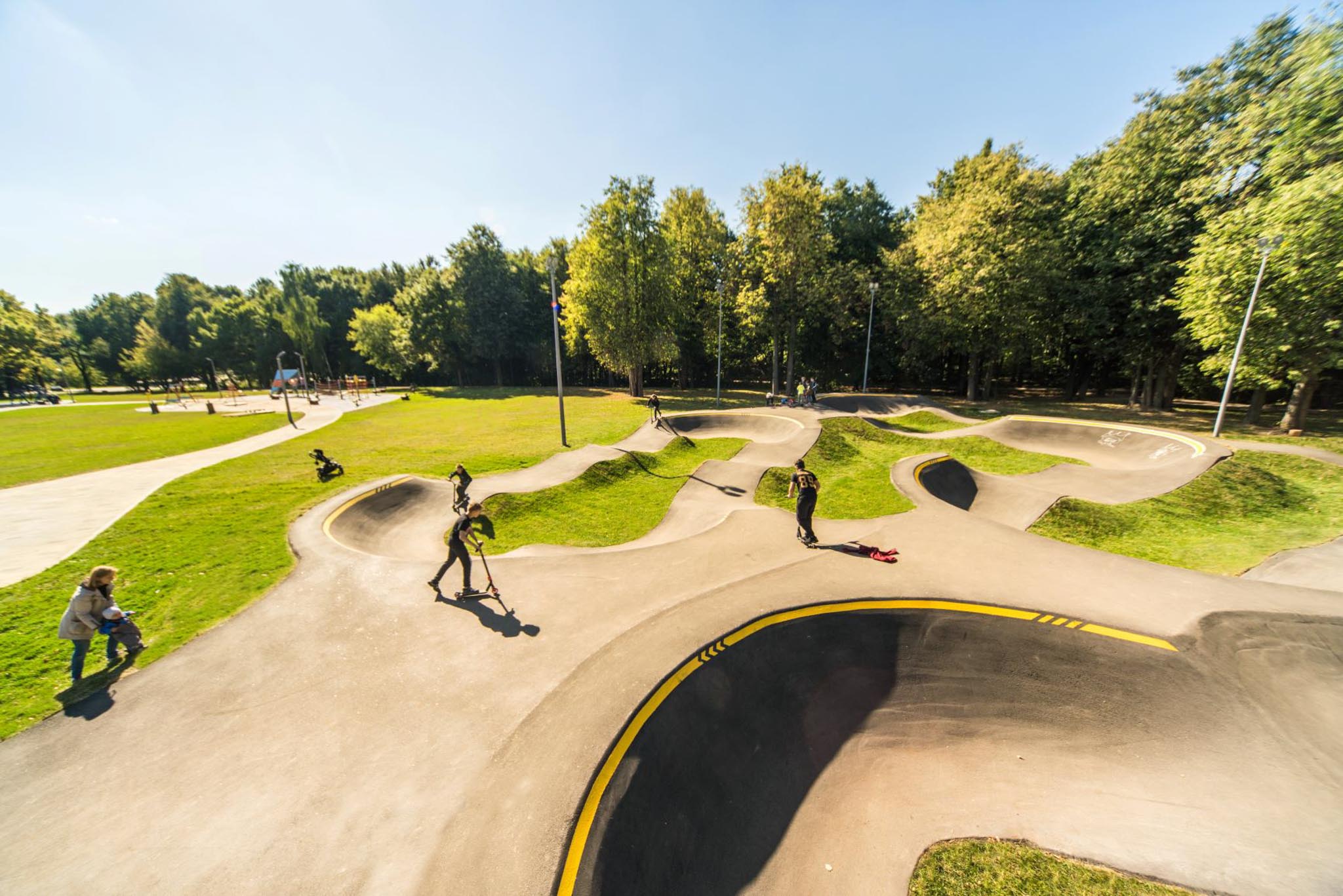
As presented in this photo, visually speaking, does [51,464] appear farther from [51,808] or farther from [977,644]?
[977,644]

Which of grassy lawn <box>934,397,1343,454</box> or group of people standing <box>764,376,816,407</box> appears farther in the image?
group of people standing <box>764,376,816,407</box>

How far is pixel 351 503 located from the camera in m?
14.3

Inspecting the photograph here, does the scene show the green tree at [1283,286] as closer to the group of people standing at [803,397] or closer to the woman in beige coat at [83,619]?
the group of people standing at [803,397]

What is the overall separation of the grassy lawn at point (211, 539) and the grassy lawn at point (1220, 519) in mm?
→ 20127

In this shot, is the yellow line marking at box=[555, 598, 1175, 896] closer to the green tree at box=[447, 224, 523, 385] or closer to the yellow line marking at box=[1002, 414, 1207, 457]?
the yellow line marking at box=[1002, 414, 1207, 457]

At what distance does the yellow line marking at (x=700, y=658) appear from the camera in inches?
→ 185

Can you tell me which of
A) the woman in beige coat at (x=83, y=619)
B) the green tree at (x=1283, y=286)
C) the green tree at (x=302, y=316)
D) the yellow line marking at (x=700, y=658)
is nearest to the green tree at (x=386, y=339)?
the green tree at (x=302, y=316)

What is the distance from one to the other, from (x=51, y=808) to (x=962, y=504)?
2178 cm

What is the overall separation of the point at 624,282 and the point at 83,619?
38.9 meters

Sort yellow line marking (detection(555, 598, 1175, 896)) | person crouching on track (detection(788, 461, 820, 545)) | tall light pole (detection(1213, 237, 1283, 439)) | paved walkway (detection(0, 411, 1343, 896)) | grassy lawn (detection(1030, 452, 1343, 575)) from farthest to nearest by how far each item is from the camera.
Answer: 1. tall light pole (detection(1213, 237, 1283, 439))
2. grassy lawn (detection(1030, 452, 1343, 575))
3. person crouching on track (detection(788, 461, 820, 545))
4. paved walkway (detection(0, 411, 1343, 896))
5. yellow line marking (detection(555, 598, 1175, 896))

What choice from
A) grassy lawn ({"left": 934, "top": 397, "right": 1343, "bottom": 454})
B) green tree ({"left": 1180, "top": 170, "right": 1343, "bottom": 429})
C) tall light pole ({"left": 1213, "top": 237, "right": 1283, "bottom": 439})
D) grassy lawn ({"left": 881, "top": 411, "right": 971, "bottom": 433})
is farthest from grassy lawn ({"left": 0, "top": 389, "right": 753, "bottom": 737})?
green tree ({"left": 1180, "top": 170, "right": 1343, "bottom": 429})

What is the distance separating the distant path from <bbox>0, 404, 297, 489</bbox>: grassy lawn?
151cm

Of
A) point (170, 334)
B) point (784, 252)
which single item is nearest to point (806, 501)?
point (784, 252)

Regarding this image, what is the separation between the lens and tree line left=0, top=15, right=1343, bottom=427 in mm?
21156
